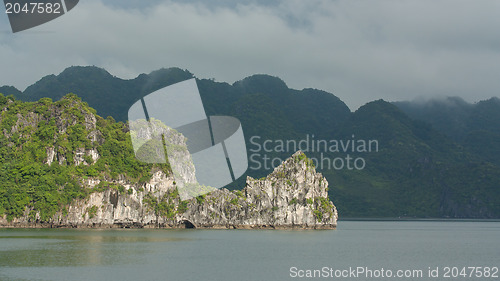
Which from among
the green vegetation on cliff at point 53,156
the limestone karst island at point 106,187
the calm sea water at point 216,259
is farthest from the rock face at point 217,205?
the calm sea water at point 216,259

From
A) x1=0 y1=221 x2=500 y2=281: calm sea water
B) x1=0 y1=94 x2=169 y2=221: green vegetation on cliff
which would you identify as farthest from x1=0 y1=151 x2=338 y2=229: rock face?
x1=0 y1=221 x2=500 y2=281: calm sea water

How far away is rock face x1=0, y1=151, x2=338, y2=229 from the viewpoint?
13425 centimetres

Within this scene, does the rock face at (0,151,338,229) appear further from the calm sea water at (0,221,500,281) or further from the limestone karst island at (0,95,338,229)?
the calm sea water at (0,221,500,281)

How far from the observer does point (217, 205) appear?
473 ft

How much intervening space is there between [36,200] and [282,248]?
216 feet

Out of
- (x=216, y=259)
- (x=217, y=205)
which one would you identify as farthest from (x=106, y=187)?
(x=216, y=259)

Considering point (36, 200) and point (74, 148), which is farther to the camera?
point (74, 148)

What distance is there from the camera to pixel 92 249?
77.2 m

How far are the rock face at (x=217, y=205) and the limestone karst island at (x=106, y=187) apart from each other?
0.75 ft

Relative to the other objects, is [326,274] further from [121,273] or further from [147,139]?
[147,139]

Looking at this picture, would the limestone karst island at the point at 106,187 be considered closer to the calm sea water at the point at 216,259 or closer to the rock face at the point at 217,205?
the rock face at the point at 217,205

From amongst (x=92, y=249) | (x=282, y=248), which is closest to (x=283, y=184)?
(x=282, y=248)

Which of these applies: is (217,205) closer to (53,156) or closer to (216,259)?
(53,156)

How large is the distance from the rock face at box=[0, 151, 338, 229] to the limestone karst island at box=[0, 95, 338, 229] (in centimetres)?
23
